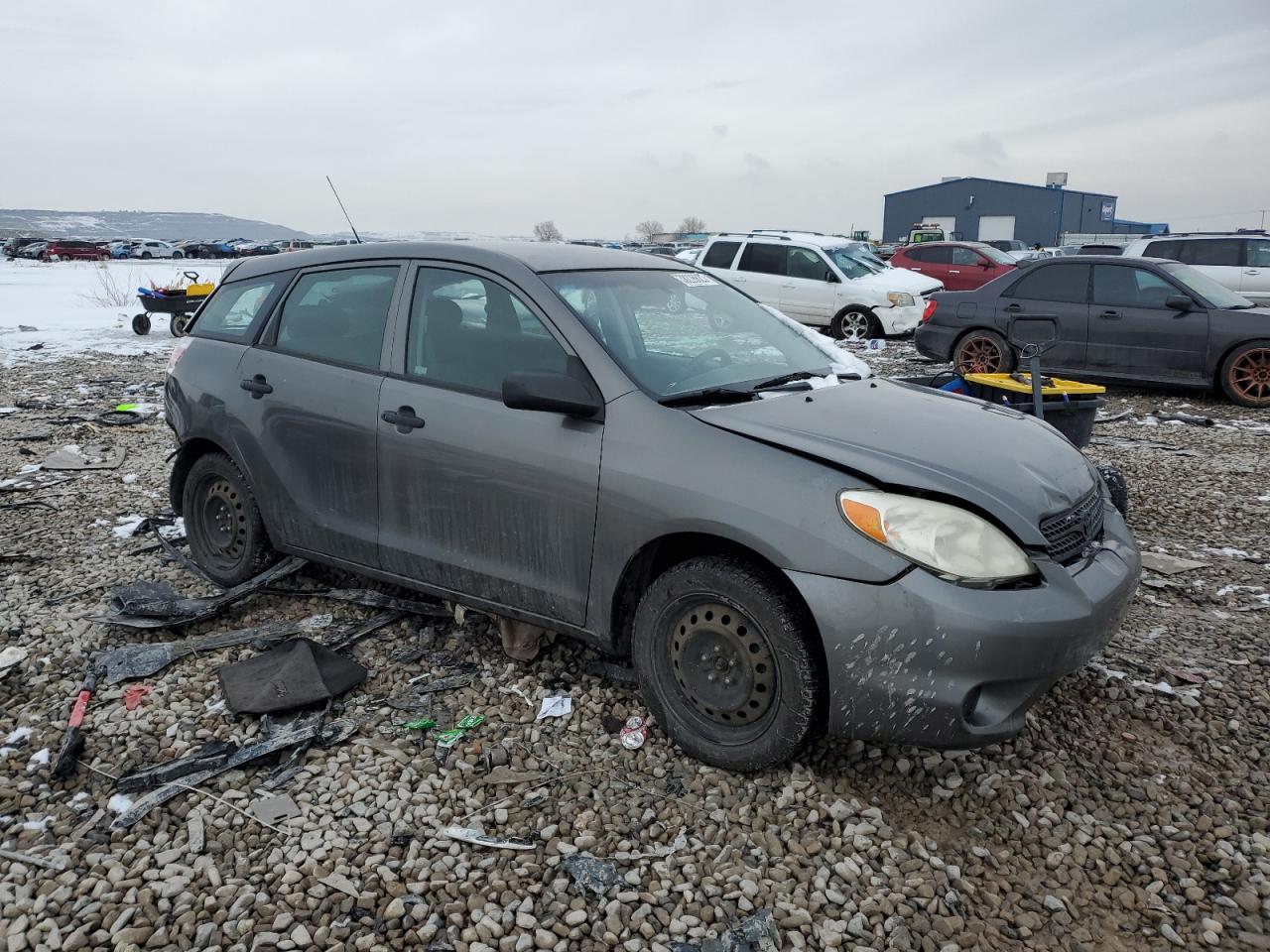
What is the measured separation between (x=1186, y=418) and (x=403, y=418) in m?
8.45

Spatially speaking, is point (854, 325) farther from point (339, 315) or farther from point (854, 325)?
point (339, 315)

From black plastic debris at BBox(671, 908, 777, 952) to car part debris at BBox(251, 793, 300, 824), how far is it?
4.47ft

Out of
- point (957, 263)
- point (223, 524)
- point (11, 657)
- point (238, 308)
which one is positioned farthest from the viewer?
point (957, 263)

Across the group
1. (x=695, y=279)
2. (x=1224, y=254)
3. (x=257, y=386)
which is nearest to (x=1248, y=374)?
(x=1224, y=254)

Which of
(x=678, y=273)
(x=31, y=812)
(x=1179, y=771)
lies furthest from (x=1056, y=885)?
(x=31, y=812)

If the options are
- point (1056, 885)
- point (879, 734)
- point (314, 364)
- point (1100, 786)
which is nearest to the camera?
point (1056, 885)

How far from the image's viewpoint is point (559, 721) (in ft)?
11.6

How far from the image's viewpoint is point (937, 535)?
9.05 feet

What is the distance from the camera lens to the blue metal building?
62.4 metres

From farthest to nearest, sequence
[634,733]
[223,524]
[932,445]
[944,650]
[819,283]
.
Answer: [819,283] < [223,524] < [634,733] < [932,445] < [944,650]

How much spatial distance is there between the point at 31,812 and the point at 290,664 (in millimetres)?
1027

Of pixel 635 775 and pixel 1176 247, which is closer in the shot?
pixel 635 775

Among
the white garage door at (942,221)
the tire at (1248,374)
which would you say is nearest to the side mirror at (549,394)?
the tire at (1248,374)

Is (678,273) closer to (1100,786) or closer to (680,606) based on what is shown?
(680,606)
